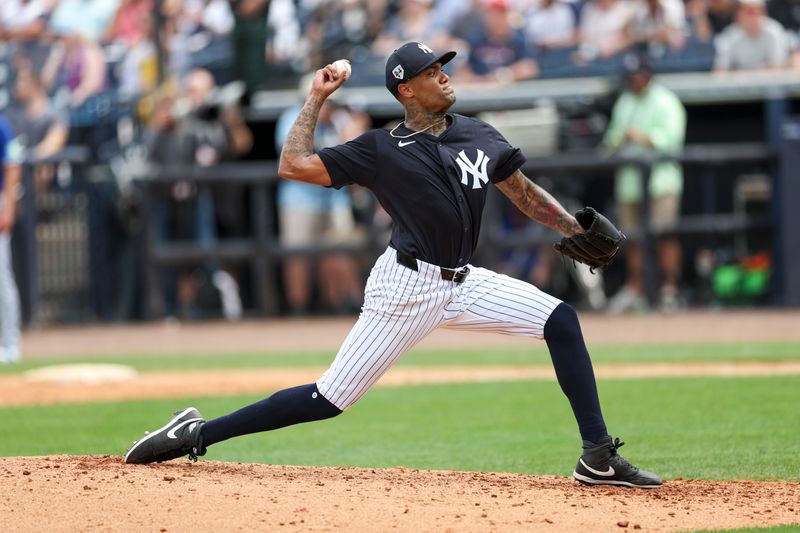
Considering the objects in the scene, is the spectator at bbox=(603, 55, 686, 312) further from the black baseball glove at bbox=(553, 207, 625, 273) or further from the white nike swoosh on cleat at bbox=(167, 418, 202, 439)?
the white nike swoosh on cleat at bbox=(167, 418, 202, 439)

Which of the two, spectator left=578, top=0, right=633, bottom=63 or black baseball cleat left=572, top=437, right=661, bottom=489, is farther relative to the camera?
spectator left=578, top=0, right=633, bottom=63

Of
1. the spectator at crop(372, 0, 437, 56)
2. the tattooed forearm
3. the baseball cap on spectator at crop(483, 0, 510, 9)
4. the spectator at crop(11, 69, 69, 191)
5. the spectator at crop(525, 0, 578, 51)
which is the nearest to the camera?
the tattooed forearm

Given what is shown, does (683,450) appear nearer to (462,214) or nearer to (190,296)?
(462,214)

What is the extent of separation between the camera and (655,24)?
1491cm

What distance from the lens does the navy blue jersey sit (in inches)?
208

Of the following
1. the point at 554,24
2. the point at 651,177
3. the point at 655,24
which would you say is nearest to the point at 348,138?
the point at 554,24

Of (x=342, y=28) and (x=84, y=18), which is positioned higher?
(x=84, y=18)

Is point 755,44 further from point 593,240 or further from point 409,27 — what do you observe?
point 593,240

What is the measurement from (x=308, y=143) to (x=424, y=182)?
19.3 inches

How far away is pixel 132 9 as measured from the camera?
17484mm

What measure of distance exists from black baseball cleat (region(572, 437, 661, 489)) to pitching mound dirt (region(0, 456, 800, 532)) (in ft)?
0.16

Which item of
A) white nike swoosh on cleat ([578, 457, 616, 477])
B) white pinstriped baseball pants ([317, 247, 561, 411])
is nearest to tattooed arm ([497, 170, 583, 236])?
white pinstriped baseball pants ([317, 247, 561, 411])

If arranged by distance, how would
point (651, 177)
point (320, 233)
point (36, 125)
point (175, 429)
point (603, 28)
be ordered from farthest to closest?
1. point (36, 125)
2. point (320, 233)
3. point (603, 28)
4. point (651, 177)
5. point (175, 429)

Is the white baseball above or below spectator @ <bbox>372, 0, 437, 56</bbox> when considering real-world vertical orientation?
below
